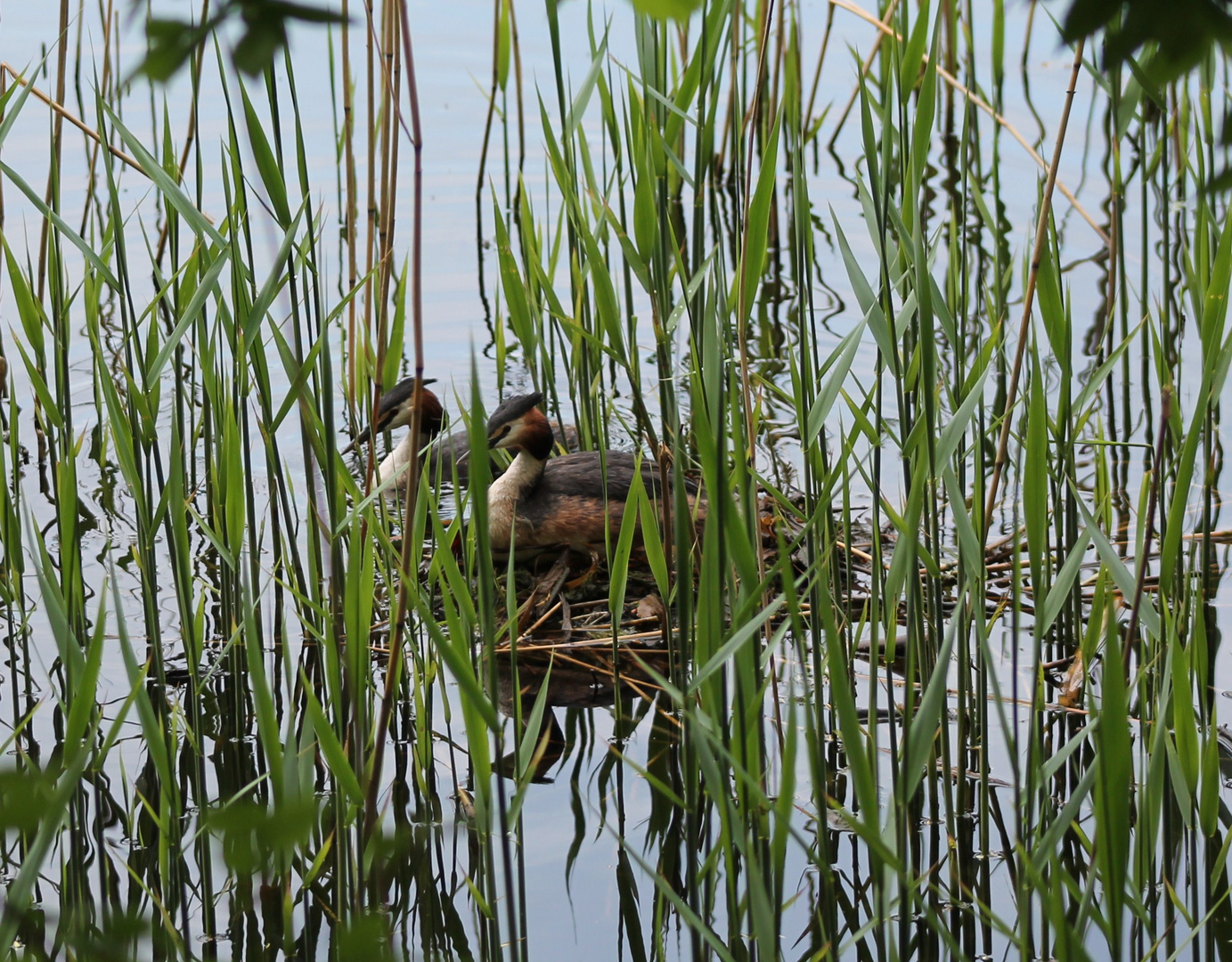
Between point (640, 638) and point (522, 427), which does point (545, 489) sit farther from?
point (640, 638)

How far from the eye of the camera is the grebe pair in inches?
140

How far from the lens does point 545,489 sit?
368 centimetres

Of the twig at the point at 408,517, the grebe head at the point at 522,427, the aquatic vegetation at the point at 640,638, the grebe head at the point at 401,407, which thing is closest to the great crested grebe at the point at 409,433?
the grebe head at the point at 401,407

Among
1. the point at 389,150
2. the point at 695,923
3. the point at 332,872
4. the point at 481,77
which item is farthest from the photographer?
the point at 481,77

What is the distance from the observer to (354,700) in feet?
4.87

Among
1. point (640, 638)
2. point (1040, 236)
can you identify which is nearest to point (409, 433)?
point (640, 638)

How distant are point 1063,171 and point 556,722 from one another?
13.9 ft

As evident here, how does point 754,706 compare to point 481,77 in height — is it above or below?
below

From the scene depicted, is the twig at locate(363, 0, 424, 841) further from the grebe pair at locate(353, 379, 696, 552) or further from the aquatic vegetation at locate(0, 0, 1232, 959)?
the grebe pair at locate(353, 379, 696, 552)

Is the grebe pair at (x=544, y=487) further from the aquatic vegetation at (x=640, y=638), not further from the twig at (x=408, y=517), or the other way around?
the twig at (x=408, y=517)

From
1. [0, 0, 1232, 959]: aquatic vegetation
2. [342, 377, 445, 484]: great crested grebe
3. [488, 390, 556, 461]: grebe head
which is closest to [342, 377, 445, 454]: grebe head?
[342, 377, 445, 484]: great crested grebe

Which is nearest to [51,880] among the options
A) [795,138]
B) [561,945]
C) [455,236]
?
[561,945]

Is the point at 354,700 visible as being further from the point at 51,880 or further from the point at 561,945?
the point at 51,880

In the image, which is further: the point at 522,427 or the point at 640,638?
the point at 522,427
